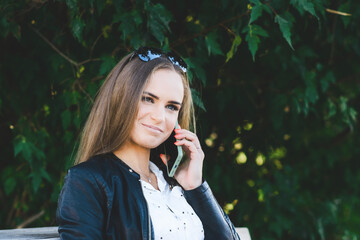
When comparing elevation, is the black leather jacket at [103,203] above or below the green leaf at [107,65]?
below

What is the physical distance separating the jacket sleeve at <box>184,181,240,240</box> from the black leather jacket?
323mm

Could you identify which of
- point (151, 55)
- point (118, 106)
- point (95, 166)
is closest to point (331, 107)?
point (151, 55)

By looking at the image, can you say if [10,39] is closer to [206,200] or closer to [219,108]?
[219,108]

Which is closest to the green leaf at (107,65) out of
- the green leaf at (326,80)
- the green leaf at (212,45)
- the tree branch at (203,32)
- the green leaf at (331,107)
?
the tree branch at (203,32)

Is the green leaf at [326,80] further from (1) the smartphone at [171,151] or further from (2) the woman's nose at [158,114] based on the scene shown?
(2) the woman's nose at [158,114]

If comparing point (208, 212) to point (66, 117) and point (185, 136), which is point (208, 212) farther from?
point (66, 117)

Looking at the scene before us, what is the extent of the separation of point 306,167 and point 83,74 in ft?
8.25

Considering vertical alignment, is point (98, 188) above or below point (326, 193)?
above

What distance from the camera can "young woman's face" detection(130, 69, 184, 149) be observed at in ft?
5.77

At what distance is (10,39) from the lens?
299cm

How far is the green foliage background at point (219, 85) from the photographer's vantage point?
245cm

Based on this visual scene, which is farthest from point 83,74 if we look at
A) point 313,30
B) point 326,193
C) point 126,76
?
point 326,193

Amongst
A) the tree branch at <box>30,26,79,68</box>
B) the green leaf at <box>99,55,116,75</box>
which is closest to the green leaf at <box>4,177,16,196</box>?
the tree branch at <box>30,26,79,68</box>

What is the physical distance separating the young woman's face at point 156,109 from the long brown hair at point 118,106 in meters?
0.03
